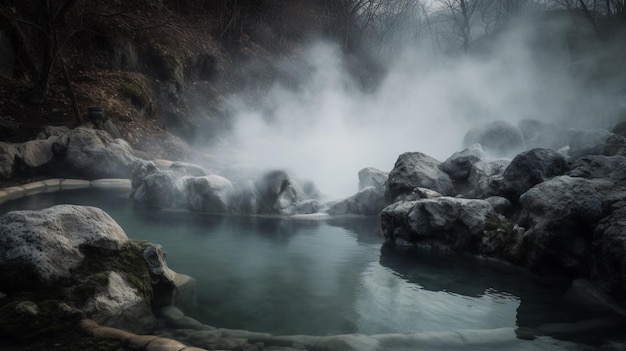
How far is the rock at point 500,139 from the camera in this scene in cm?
1628

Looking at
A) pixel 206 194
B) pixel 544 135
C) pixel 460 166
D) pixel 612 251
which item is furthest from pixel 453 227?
pixel 544 135

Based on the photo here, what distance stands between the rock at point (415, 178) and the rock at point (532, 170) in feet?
6.71

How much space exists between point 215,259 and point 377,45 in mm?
30895

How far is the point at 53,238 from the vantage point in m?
3.80

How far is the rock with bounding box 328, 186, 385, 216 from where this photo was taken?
1135cm

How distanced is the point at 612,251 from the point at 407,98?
24551 millimetres

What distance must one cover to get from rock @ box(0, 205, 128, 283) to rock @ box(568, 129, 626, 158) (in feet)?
33.7

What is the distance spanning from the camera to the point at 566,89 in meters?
22.9

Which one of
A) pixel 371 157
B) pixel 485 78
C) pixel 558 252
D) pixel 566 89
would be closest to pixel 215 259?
pixel 558 252

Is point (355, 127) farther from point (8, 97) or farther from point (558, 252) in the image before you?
point (558, 252)

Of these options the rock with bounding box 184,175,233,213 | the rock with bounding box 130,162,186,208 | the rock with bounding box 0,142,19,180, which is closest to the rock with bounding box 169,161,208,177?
the rock with bounding box 130,162,186,208

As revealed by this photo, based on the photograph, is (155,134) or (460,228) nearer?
(460,228)

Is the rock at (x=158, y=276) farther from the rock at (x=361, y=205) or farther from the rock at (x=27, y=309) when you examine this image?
the rock at (x=361, y=205)

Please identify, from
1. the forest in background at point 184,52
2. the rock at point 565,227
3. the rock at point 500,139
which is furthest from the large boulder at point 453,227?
the forest in background at point 184,52
